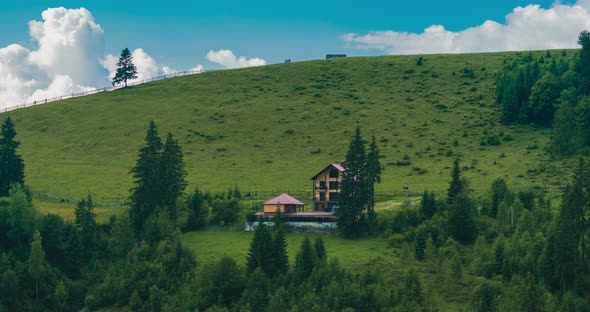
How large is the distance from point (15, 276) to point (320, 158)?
230ft

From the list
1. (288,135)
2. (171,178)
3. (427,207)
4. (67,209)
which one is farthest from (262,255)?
(288,135)

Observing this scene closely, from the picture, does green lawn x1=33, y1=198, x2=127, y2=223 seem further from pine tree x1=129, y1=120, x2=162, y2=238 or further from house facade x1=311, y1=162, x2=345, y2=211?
house facade x1=311, y1=162, x2=345, y2=211

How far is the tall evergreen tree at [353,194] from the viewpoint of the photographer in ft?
341

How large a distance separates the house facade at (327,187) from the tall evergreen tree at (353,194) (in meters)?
6.77

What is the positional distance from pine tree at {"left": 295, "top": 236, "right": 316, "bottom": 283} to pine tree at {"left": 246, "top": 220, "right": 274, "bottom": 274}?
3375mm

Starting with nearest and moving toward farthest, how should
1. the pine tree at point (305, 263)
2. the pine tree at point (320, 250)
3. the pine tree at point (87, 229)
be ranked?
the pine tree at point (305, 263) → the pine tree at point (320, 250) → the pine tree at point (87, 229)

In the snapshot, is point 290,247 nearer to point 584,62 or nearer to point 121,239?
point 121,239

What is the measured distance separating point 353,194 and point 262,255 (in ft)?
63.5

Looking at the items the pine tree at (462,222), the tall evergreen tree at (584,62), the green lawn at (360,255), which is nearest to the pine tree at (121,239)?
the green lawn at (360,255)

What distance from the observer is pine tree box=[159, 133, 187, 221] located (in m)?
112

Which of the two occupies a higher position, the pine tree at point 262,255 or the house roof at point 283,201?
the house roof at point 283,201

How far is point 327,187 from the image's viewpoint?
117m

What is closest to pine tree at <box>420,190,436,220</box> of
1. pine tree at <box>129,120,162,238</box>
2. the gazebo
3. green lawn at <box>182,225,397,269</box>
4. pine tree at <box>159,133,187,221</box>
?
green lawn at <box>182,225,397,269</box>

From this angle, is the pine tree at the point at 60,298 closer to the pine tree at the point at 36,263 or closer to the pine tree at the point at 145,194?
the pine tree at the point at 36,263
